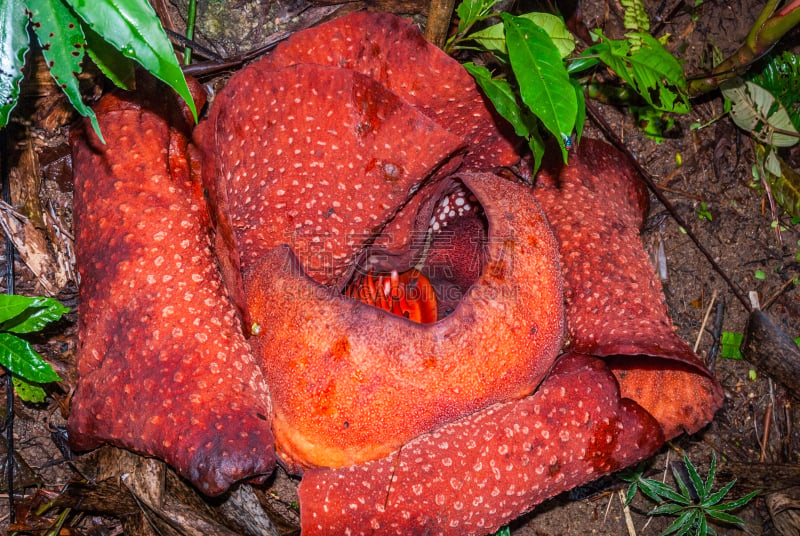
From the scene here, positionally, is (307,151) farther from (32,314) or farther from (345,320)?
(32,314)

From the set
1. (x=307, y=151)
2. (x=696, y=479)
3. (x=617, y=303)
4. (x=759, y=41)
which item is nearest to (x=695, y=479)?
(x=696, y=479)

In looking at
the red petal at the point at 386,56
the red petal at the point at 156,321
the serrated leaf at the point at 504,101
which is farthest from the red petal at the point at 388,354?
the red petal at the point at 386,56

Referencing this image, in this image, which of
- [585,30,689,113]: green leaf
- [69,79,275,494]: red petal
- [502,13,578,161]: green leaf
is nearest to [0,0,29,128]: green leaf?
[69,79,275,494]: red petal

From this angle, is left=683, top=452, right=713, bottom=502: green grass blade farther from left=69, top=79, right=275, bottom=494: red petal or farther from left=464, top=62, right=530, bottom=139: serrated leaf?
left=69, top=79, right=275, bottom=494: red petal

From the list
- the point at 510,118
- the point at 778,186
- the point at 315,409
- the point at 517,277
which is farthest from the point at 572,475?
the point at 778,186

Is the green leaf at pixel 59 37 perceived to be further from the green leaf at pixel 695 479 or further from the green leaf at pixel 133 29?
the green leaf at pixel 695 479

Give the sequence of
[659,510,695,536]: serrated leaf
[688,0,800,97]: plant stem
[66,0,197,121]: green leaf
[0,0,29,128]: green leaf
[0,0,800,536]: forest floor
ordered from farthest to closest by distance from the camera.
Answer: [0,0,800,536]: forest floor → [659,510,695,536]: serrated leaf → [688,0,800,97]: plant stem → [0,0,29,128]: green leaf → [66,0,197,121]: green leaf
